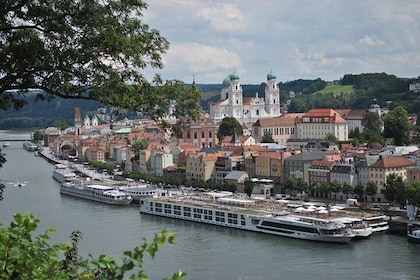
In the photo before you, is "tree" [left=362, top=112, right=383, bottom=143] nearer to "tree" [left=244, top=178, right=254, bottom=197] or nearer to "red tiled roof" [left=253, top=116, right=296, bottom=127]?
"red tiled roof" [left=253, top=116, right=296, bottom=127]

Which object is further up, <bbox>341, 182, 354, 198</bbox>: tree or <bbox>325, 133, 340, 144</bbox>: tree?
<bbox>325, 133, 340, 144</bbox>: tree

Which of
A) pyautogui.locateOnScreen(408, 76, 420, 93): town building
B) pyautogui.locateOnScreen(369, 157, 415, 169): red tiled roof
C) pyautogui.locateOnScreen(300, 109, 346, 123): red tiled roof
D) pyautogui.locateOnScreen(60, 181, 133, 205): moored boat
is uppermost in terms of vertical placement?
pyautogui.locateOnScreen(408, 76, 420, 93): town building

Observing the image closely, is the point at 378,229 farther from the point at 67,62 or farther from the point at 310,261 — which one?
the point at 67,62

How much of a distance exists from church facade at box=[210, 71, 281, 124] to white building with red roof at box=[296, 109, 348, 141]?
487 cm

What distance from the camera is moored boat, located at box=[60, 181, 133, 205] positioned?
60.0 ft

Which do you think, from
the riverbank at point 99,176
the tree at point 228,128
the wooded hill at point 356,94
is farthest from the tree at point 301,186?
the wooded hill at point 356,94

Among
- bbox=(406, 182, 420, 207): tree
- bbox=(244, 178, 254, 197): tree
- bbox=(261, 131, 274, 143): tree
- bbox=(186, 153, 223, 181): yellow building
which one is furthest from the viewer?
bbox=(261, 131, 274, 143): tree

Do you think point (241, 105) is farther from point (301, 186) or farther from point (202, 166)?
point (301, 186)

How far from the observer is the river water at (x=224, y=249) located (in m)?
9.40

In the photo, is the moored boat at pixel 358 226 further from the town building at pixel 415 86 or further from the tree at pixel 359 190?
the town building at pixel 415 86

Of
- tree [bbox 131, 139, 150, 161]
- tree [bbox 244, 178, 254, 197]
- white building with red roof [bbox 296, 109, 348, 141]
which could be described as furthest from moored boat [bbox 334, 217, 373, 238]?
white building with red roof [bbox 296, 109, 348, 141]

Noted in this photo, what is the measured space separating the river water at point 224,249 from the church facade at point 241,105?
1798 centimetres

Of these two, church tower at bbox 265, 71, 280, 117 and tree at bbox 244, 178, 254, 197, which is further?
church tower at bbox 265, 71, 280, 117

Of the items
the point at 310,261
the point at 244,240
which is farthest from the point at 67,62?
the point at 244,240
